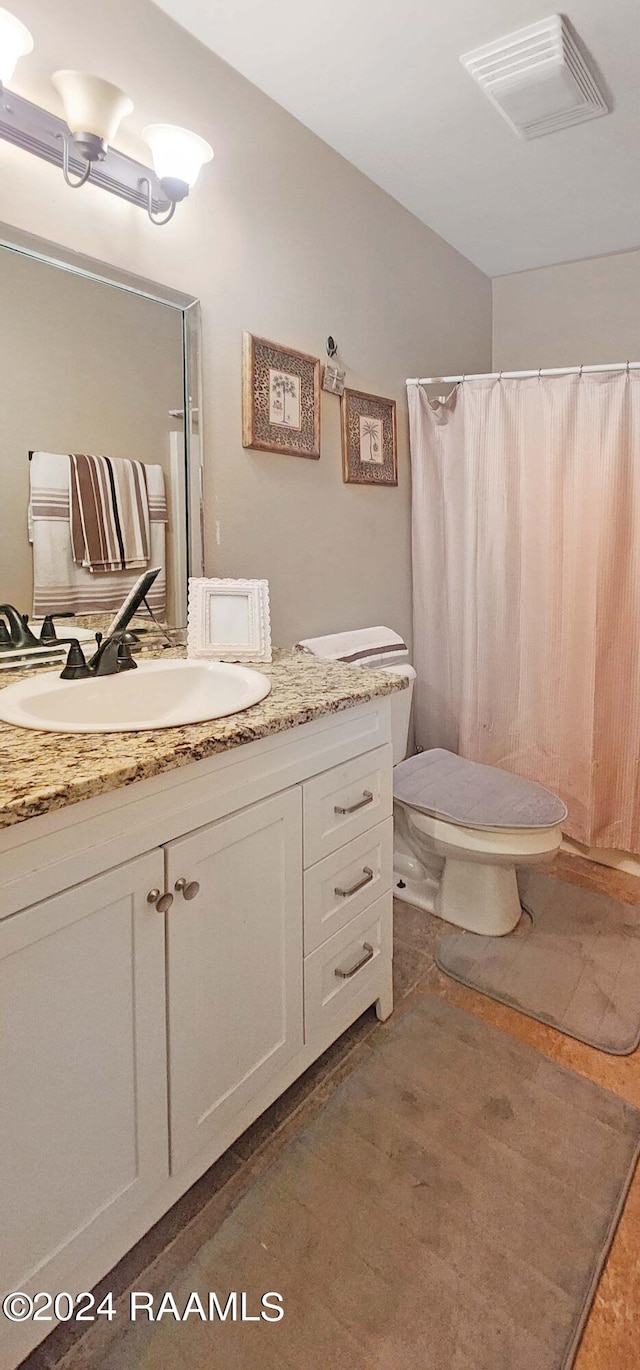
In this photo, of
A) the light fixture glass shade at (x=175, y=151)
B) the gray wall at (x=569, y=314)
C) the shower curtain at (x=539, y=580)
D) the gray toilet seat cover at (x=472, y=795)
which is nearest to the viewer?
the light fixture glass shade at (x=175, y=151)

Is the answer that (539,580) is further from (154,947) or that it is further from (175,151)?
(154,947)

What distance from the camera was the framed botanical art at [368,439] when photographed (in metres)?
2.02

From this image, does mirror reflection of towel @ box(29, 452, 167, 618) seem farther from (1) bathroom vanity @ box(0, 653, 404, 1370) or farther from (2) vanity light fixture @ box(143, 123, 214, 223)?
(2) vanity light fixture @ box(143, 123, 214, 223)

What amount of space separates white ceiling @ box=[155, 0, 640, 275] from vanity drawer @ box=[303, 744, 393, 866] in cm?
161

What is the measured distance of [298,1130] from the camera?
1280 mm

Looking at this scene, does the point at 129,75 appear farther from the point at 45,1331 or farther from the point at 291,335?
the point at 45,1331

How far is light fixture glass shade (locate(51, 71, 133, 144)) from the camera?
3.77ft

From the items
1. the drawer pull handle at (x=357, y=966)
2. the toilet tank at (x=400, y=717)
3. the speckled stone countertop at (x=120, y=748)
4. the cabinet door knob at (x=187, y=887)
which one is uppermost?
the speckled stone countertop at (x=120, y=748)

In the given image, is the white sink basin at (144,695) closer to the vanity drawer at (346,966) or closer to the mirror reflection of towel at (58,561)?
the mirror reflection of towel at (58,561)

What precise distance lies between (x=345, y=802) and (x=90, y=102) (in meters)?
1.39

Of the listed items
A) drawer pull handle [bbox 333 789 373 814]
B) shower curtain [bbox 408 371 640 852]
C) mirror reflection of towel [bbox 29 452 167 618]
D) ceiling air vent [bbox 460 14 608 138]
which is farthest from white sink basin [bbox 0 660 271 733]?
ceiling air vent [bbox 460 14 608 138]

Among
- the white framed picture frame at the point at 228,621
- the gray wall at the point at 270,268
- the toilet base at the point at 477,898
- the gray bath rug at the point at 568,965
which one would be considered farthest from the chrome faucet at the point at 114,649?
the gray bath rug at the point at 568,965

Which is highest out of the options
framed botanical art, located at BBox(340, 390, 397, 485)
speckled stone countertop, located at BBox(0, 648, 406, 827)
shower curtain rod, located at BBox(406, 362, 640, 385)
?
shower curtain rod, located at BBox(406, 362, 640, 385)

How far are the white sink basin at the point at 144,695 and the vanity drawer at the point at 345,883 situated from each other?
1.24ft
